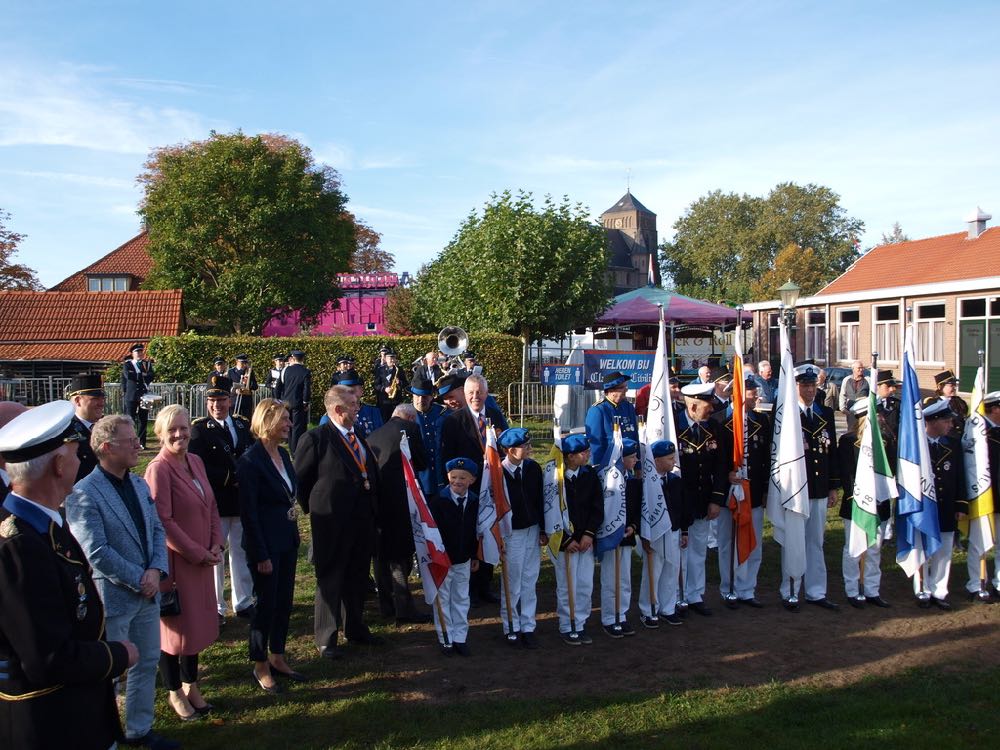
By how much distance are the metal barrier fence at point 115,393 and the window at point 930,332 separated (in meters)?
20.8

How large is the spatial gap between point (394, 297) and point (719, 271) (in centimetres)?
4262

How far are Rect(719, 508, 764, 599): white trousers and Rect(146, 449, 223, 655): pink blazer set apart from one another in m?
4.43

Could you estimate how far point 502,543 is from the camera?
5855 mm

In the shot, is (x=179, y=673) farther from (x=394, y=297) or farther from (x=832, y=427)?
(x=394, y=297)

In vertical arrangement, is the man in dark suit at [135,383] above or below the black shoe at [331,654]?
above

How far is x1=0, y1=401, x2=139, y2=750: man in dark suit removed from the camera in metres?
2.43

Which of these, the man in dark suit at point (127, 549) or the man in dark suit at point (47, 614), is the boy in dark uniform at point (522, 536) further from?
the man in dark suit at point (47, 614)

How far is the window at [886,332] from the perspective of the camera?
26328mm

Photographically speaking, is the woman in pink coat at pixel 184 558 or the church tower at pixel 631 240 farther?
the church tower at pixel 631 240

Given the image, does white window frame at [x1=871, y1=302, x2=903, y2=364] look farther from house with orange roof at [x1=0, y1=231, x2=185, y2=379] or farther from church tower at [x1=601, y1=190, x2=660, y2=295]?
church tower at [x1=601, y1=190, x2=660, y2=295]


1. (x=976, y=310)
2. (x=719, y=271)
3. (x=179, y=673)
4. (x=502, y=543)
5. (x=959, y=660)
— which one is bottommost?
(x=959, y=660)

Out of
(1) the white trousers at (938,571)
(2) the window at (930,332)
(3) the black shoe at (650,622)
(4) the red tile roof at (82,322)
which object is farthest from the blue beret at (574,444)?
(2) the window at (930,332)

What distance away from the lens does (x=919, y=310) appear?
25453 millimetres

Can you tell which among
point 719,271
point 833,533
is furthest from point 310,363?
point 719,271
